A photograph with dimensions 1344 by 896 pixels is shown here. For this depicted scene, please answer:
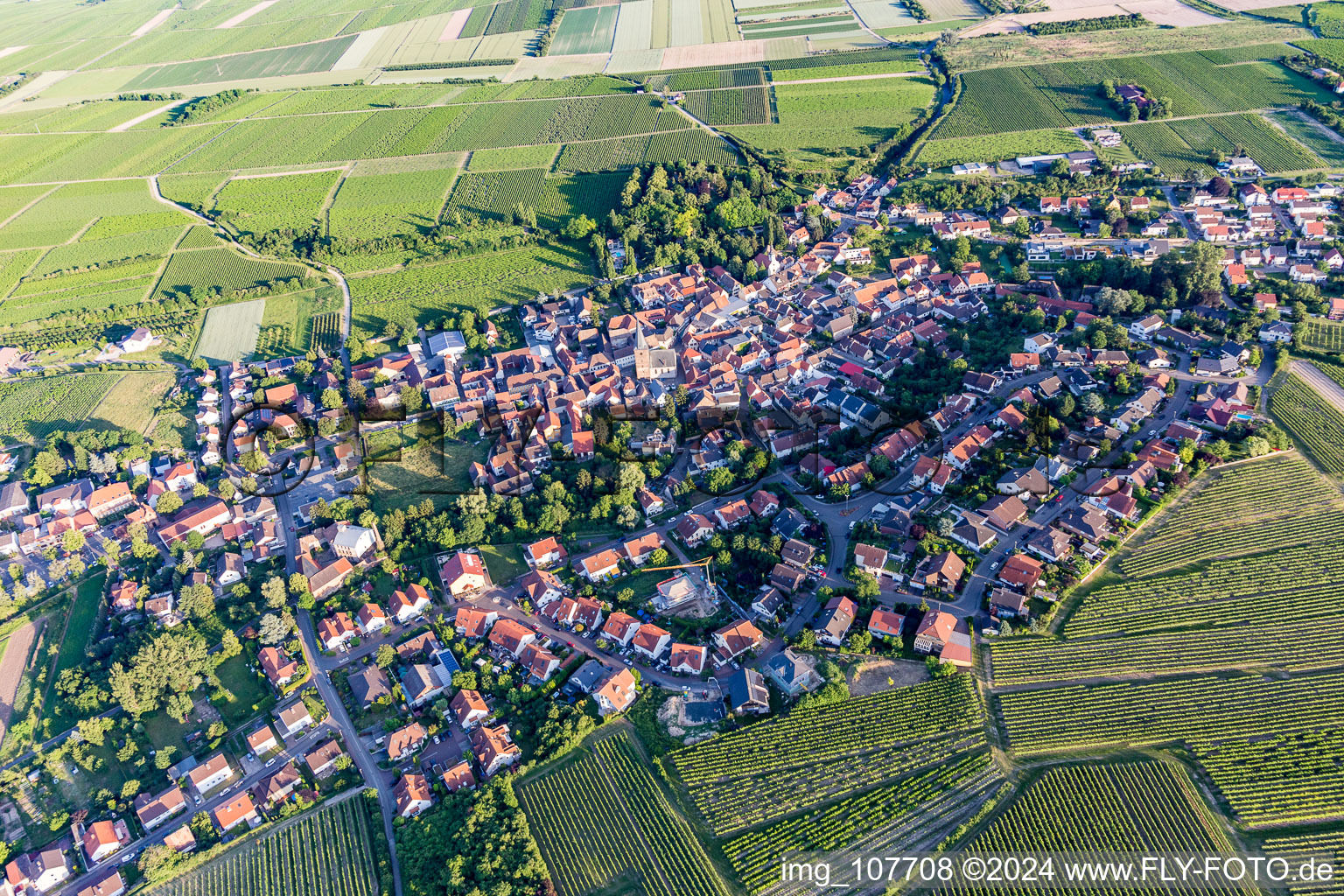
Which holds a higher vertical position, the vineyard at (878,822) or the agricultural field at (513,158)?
the agricultural field at (513,158)

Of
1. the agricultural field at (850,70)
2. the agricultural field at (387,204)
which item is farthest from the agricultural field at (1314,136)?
the agricultural field at (387,204)

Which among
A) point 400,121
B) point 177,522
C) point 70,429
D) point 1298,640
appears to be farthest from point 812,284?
point 400,121

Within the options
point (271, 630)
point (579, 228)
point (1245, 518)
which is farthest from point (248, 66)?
point (1245, 518)

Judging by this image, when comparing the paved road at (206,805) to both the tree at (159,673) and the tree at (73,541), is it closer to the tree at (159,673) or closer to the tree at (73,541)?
the tree at (159,673)

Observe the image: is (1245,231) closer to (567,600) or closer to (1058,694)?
(1058,694)

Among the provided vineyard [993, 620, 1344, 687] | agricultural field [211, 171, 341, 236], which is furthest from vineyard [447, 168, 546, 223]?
vineyard [993, 620, 1344, 687]

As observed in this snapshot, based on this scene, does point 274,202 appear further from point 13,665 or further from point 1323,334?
point 1323,334
